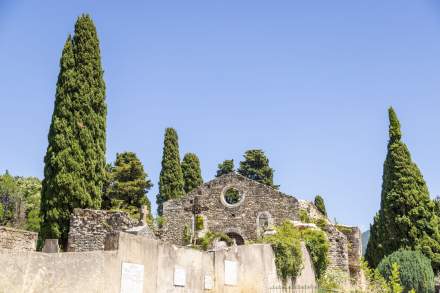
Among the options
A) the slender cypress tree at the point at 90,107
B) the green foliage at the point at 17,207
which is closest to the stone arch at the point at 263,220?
the slender cypress tree at the point at 90,107

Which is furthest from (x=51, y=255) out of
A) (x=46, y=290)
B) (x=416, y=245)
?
(x=416, y=245)

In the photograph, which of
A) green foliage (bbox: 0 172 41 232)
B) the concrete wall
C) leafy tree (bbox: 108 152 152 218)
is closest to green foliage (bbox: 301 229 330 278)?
the concrete wall

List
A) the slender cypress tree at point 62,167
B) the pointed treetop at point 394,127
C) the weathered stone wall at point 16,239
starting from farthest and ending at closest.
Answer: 1. the pointed treetop at point 394,127
2. the slender cypress tree at point 62,167
3. the weathered stone wall at point 16,239

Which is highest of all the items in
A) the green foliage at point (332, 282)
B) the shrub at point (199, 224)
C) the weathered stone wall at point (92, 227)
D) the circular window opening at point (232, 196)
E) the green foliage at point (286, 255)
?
the circular window opening at point (232, 196)

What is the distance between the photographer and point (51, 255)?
790 centimetres

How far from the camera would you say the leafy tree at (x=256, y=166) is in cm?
4941

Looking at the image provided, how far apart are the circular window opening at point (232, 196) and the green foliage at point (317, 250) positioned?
11.4 m

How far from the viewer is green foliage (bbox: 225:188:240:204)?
26.8m

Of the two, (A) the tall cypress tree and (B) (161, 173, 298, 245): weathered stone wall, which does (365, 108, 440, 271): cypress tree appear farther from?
(A) the tall cypress tree

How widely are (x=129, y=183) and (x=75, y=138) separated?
47.1 feet

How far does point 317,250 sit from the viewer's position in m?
14.9

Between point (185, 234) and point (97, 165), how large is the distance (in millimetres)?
6801

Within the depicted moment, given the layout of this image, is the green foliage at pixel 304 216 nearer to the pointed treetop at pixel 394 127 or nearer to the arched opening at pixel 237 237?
the arched opening at pixel 237 237

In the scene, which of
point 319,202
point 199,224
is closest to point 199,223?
point 199,224
